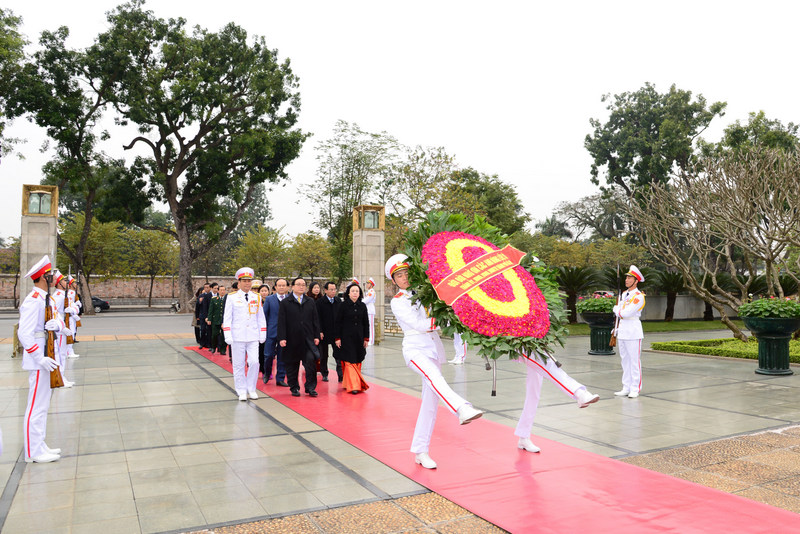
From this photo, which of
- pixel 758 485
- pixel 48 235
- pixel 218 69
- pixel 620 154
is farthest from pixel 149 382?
pixel 620 154

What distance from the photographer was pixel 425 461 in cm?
500

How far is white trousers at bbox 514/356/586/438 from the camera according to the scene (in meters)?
4.91

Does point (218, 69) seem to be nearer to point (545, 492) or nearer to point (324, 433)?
point (324, 433)

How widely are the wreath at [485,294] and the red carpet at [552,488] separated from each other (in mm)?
1032

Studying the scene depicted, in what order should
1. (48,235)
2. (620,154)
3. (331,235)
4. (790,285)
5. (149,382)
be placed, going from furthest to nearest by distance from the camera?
(620,154)
(331,235)
(790,285)
(48,235)
(149,382)

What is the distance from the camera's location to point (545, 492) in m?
4.42

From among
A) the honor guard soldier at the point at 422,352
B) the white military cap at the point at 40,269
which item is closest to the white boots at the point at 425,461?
the honor guard soldier at the point at 422,352

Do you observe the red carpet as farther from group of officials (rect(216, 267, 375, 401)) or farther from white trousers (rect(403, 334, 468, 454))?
group of officials (rect(216, 267, 375, 401))

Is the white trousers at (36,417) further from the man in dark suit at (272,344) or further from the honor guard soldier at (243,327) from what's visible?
the man in dark suit at (272,344)

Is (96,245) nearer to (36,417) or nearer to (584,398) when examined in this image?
(36,417)

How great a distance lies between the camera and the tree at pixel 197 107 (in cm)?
3064

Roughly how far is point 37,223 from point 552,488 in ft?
43.6

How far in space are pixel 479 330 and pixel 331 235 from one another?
29345 mm

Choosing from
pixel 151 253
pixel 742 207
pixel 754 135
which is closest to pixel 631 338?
pixel 742 207
